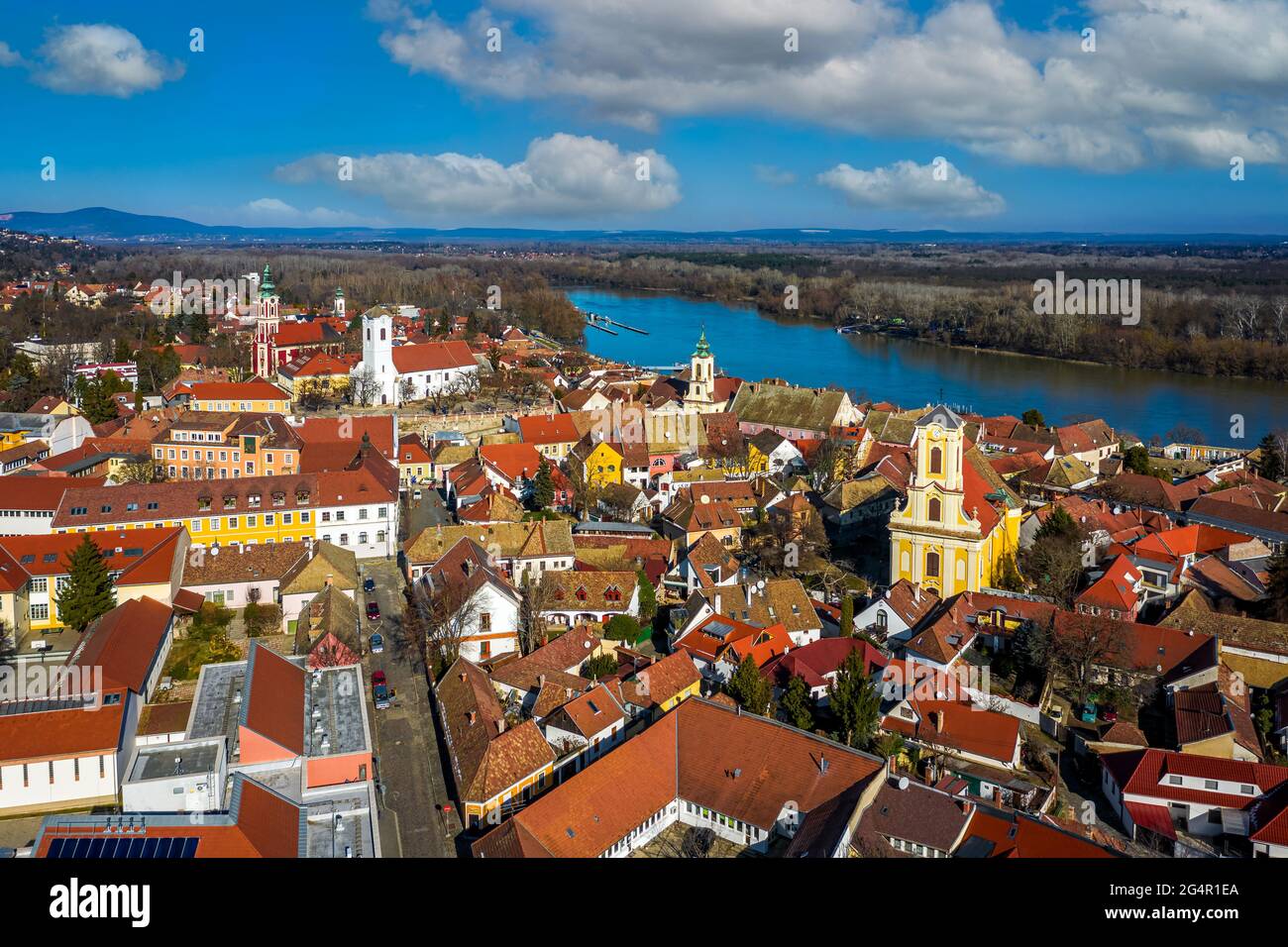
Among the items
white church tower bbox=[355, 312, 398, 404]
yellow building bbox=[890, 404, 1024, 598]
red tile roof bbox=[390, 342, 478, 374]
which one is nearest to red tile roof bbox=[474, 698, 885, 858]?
yellow building bbox=[890, 404, 1024, 598]

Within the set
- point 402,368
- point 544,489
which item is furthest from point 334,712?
point 402,368

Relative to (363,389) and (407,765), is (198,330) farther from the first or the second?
(407,765)

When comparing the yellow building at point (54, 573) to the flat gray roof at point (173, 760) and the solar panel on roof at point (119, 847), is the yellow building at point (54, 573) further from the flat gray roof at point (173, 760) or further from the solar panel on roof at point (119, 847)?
the solar panel on roof at point (119, 847)

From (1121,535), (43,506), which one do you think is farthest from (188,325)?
(1121,535)

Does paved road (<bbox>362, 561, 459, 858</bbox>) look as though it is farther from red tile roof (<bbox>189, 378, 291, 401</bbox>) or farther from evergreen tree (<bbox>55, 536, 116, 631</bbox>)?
red tile roof (<bbox>189, 378, 291, 401</bbox>)

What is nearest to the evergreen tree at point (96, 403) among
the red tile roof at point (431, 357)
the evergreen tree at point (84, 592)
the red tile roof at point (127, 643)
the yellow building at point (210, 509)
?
the red tile roof at point (431, 357)
